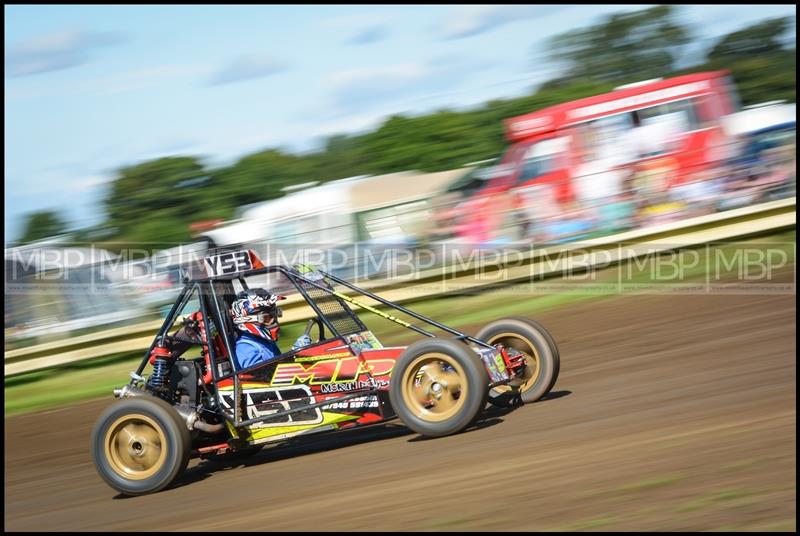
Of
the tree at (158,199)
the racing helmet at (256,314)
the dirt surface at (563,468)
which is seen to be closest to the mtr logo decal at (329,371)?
the racing helmet at (256,314)

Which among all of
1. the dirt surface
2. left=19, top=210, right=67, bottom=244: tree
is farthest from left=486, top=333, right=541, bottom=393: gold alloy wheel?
left=19, top=210, right=67, bottom=244: tree

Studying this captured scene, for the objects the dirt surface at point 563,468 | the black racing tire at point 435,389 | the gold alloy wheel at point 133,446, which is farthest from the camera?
the gold alloy wheel at point 133,446

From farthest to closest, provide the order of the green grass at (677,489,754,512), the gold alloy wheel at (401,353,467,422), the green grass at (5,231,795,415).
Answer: the green grass at (5,231,795,415)
the gold alloy wheel at (401,353,467,422)
the green grass at (677,489,754,512)

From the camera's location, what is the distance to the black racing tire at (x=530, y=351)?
20.1 ft

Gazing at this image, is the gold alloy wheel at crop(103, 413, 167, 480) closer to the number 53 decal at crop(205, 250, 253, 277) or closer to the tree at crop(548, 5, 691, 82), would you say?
the number 53 decal at crop(205, 250, 253, 277)

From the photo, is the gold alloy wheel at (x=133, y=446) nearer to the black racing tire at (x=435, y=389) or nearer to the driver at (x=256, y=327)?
the driver at (x=256, y=327)

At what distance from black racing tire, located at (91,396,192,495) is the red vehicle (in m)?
6.12

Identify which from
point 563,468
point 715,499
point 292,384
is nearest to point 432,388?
point 292,384

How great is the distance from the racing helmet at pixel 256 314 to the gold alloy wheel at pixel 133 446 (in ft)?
2.80

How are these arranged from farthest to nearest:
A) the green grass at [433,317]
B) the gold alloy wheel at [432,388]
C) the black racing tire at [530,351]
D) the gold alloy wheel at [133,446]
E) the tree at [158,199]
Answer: the tree at [158,199] → the green grass at [433,317] → the black racing tire at [530,351] → the gold alloy wheel at [133,446] → the gold alloy wheel at [432,388]

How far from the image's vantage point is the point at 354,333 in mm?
6137

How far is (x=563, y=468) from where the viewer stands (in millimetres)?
4500

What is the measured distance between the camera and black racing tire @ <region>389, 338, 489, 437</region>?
212 inches

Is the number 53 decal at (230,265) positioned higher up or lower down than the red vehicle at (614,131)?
lower down
